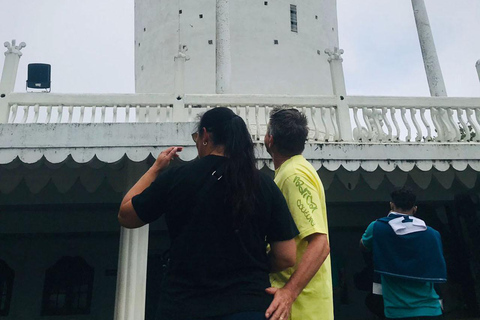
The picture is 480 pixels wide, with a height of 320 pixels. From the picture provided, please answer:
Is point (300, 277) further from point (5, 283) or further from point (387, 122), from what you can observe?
point (5, 283)

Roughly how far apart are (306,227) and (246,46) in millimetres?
13247

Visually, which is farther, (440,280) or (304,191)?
(440,280)

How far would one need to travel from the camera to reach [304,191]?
2.00 meters

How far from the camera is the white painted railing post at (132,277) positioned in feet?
16.3

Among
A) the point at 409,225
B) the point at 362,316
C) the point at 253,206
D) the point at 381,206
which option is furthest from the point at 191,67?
the point at 253,206

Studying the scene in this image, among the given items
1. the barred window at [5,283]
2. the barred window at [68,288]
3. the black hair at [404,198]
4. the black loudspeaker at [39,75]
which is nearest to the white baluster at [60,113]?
the black hair at [404,198]

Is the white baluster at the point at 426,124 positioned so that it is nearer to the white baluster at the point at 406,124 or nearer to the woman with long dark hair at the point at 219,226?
the white baluster at the point at 406,124

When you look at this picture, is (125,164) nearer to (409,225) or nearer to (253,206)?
(409,225)

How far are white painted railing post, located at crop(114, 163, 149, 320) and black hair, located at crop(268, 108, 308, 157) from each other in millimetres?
3544

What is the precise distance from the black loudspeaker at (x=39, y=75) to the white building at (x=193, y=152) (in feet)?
13.9

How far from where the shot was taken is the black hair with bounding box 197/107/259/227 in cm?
165

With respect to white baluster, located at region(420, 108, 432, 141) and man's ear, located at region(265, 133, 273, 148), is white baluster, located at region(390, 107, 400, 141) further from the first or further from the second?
man's ear, located at region(265, 133, 273, 148)

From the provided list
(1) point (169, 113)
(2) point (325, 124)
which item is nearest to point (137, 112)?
(1) point (169, 113)

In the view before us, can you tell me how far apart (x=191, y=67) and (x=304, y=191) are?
1288cm
